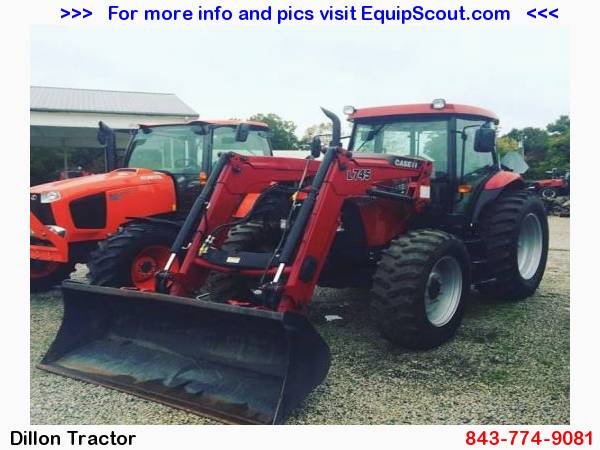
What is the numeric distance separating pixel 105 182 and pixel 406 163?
314cm

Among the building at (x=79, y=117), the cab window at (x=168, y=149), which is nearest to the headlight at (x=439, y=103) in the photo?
the cab window at (x=168, y=149)

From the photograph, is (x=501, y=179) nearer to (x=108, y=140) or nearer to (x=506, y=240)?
(x=506, y=240)

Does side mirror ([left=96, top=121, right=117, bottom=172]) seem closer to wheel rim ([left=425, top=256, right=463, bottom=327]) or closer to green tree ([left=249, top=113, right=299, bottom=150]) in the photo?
wheel rim ([left=425, top=256, right=463, bottom=327])

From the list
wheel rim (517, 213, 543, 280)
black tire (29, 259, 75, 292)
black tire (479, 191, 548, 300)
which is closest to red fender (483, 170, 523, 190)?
black tire (479, 191, 548, 300)

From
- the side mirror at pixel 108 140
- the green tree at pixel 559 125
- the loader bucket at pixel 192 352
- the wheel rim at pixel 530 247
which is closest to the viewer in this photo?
the loader bucket at pixel 192 352

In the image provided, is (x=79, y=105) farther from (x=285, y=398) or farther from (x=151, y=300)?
(x=285, y=398)

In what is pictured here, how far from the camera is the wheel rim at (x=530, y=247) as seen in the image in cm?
614

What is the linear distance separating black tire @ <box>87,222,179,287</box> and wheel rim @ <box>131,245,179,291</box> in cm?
2

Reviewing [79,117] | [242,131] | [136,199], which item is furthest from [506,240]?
[79,117]

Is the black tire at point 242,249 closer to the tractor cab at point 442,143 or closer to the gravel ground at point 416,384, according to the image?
the gravel ground at point 416,384

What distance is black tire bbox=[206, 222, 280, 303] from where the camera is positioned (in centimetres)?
496

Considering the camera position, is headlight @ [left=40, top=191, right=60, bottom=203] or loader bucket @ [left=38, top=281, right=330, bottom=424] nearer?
loader bucket @ [left=38, top=281, right=330, bottom=424]

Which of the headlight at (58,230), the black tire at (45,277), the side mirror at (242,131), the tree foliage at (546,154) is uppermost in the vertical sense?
the tree foliage at (546,154)

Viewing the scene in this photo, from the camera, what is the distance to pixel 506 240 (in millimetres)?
5445
